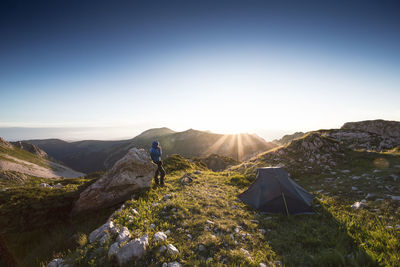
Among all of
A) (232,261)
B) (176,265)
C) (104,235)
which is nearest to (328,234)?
(232,261)

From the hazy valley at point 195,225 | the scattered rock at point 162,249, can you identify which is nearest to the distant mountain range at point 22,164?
the hazy valley at point 195,225

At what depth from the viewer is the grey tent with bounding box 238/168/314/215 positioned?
8242 millimetres

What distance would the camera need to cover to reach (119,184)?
31.9 ft

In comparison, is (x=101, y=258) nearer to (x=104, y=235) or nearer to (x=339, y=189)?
(x=104, y=235)

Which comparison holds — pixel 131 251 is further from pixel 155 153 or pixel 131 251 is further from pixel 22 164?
pixel 22 164

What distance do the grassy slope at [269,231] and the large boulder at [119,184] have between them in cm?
106

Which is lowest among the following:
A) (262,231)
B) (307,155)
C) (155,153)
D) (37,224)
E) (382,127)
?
(37,224)

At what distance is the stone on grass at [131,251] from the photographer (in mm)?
4522

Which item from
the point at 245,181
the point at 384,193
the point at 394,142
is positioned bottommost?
the point at 245,181

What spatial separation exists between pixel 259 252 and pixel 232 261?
1.19 metres

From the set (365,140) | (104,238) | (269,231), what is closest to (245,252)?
(269,231)

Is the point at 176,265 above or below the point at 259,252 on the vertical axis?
above

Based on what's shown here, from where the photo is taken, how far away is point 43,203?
325 inches

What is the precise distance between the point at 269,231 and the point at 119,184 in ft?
27.8
